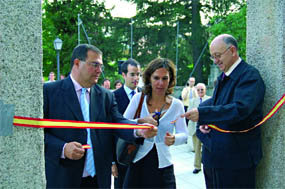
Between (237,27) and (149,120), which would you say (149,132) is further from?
(237,27)

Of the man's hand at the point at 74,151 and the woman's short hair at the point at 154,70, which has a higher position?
the woman's short hair at the point at 154,70

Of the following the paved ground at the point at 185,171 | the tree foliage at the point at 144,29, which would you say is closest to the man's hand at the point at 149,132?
the paved ground at the point at 185,171

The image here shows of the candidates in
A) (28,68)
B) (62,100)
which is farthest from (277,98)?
(28,68)

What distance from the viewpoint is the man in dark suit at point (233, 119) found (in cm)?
264

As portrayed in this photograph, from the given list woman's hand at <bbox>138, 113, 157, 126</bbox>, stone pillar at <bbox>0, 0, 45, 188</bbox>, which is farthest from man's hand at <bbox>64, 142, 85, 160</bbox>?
woman's hand at <bbox>138, 113, 157, 126</bbox>

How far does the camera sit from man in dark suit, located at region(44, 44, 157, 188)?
8.11ft

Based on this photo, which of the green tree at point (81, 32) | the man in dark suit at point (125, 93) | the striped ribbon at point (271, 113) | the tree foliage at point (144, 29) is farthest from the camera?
the green tree at point (81, 32)

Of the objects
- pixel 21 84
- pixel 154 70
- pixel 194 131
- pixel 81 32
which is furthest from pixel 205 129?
pixel 81 32

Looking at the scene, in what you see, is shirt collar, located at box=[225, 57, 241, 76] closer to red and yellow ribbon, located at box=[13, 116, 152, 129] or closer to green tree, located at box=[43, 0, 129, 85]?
red and yellow ribbon, located at box=[13, 116, 152, 129]

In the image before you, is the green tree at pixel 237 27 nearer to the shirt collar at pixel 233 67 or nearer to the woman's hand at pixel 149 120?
the shirt collar at pixel 233 67

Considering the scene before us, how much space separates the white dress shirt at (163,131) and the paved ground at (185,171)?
2691mm

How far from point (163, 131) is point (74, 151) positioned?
1.14 metres

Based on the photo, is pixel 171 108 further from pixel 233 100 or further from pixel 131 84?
pixel 131 84

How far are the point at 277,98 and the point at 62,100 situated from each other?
2235 millimetres
